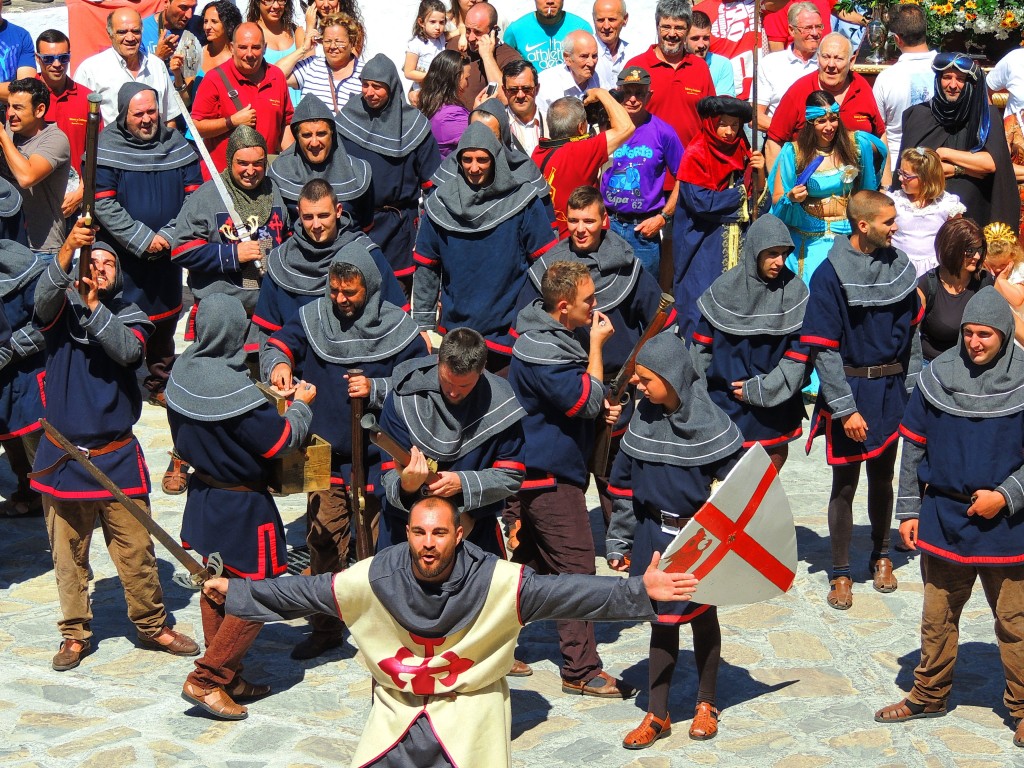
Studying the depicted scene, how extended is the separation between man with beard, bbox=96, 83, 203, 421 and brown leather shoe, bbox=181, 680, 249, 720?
11.7ft

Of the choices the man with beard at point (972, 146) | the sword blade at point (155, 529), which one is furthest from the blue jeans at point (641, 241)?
the sword blade at point (155, 529)

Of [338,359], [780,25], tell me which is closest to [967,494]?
[338,359]

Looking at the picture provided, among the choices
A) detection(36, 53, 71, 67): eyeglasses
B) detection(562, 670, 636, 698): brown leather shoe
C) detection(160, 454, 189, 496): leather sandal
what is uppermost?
detection(36, 53, 71, 67): eyeglasses

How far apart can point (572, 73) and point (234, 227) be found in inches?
130

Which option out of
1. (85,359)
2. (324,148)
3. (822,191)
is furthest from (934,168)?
(85,359)

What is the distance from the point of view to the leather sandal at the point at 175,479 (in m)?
10.6

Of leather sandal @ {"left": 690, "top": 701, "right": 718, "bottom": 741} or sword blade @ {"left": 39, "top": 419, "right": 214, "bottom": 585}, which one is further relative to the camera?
leather sandal @ {"left": 690, "top": 701, "right": 718, "bottom": 741}

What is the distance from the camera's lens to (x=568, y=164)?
10.8 meters

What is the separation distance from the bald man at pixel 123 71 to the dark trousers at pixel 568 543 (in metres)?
5.37

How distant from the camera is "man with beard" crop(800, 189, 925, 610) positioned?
8.86 m

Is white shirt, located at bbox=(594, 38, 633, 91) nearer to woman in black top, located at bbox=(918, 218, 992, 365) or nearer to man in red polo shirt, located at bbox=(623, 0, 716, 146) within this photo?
man in red polo shirt, located at bbox=(623, 0, 716, 146)

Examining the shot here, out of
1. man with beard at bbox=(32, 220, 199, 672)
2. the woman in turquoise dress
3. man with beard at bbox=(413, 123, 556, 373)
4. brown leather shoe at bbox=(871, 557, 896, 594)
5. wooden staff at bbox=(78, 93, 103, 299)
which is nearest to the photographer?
wooden staff at bbox=(78, 93, 103, 299)

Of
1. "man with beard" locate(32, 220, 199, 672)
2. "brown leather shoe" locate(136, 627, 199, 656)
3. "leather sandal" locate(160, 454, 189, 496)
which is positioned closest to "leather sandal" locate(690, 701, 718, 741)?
"brown leather shoe" locate(136, 627, 199, 656)

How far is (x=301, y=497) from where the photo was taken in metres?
10.8
